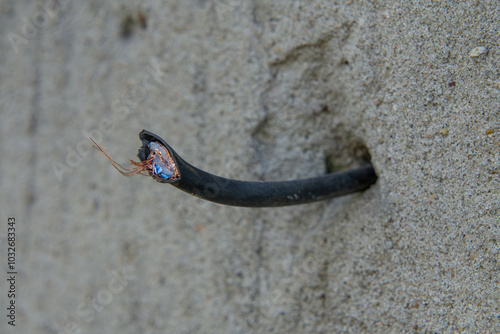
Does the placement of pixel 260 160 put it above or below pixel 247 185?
above

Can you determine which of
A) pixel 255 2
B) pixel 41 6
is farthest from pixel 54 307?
pixel 255 2

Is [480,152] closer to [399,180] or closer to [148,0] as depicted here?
[399,180]

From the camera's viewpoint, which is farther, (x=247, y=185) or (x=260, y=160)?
(x=260, y=160)
